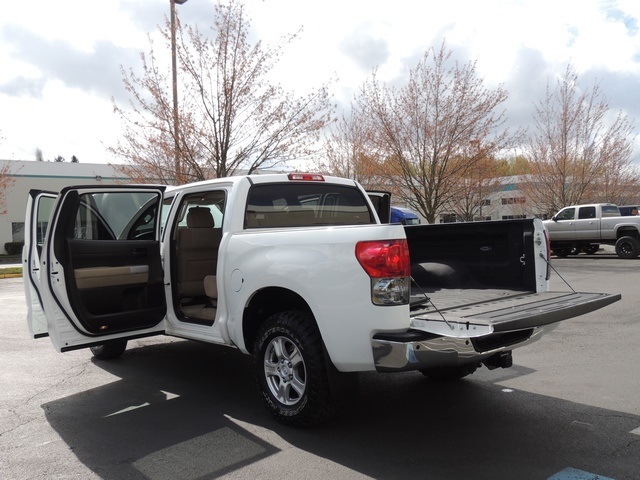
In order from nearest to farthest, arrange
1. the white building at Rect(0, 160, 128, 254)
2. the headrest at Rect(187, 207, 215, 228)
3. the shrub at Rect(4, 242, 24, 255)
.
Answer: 1. the headrest at Rect(187, 207, 215, 228)
2. the white building at Rect(0, 160, 128, 254)
3. the shrub at Rect(4, 242, 24, 255)

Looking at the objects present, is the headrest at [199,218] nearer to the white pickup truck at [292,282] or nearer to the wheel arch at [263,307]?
the white pickup truck at [292,282]

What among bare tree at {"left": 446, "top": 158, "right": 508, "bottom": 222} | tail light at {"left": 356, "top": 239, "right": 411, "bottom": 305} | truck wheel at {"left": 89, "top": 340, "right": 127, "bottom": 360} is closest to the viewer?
tail light at {"left": 356, "top": 239, "right": 411, "bottom": 305}

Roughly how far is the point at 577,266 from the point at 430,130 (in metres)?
6.49

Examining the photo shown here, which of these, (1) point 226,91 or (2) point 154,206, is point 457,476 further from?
(1) point 226,91

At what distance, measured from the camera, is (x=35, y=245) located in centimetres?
507

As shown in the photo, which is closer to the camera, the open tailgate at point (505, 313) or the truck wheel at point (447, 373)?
Result: the open tailgate at point (505, 313)

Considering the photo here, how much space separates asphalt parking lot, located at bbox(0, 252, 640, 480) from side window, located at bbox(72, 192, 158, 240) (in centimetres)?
156

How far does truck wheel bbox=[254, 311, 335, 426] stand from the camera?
4020 mm

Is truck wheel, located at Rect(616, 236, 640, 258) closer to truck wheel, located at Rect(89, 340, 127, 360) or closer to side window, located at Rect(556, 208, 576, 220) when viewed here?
side window, located at Rect(556, 208, 576, 220)

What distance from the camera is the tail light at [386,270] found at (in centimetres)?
365

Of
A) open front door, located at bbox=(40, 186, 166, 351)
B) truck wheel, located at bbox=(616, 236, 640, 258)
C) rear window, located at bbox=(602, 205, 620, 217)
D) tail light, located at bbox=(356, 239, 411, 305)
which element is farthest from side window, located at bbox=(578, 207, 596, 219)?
tail light, located at bbox=(356, 239, 411, 305)

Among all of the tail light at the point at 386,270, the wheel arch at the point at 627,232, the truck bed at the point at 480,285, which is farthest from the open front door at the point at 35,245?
the wheel arch at the point at 627,232

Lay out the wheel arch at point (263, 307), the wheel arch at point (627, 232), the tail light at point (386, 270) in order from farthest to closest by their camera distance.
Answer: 1. the wheel arch at point (627, 232)
2. the wheel arch at point (263, 307)
3. the tail light at point (386, 270)

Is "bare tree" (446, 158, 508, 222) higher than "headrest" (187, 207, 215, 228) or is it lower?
higher
